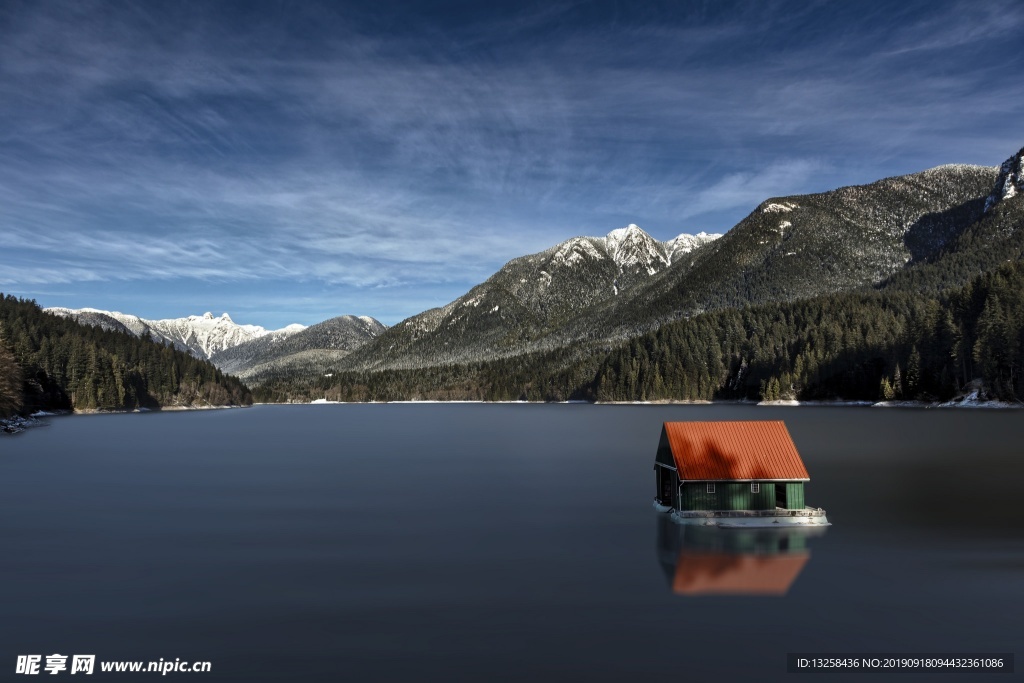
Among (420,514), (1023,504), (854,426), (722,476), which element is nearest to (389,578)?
(420,514)

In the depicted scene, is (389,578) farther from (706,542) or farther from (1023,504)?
(1023,504)

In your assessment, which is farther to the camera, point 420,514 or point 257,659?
point 420,514

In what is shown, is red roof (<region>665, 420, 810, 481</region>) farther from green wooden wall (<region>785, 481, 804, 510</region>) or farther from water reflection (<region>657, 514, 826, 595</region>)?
water reflection (<region>657, 514, 826, 595</region>)

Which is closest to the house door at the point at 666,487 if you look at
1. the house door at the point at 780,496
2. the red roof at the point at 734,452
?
the red roof at the point at 734,452

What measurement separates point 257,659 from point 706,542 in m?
23.7

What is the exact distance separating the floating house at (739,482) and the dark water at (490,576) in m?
2.39

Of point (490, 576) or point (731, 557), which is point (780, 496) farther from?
point (490, 576)

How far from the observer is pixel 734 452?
4219 cm

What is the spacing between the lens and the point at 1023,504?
45.7 metres

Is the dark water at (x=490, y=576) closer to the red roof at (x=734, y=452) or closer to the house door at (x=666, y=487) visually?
the house door at (x=666, y=487)

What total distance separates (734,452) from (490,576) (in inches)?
717

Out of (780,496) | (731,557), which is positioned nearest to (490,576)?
(731,557)

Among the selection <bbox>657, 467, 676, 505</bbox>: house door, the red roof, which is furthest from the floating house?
<bbox>657, 467, 676, 505</bbox>: house door

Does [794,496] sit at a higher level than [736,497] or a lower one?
higher
